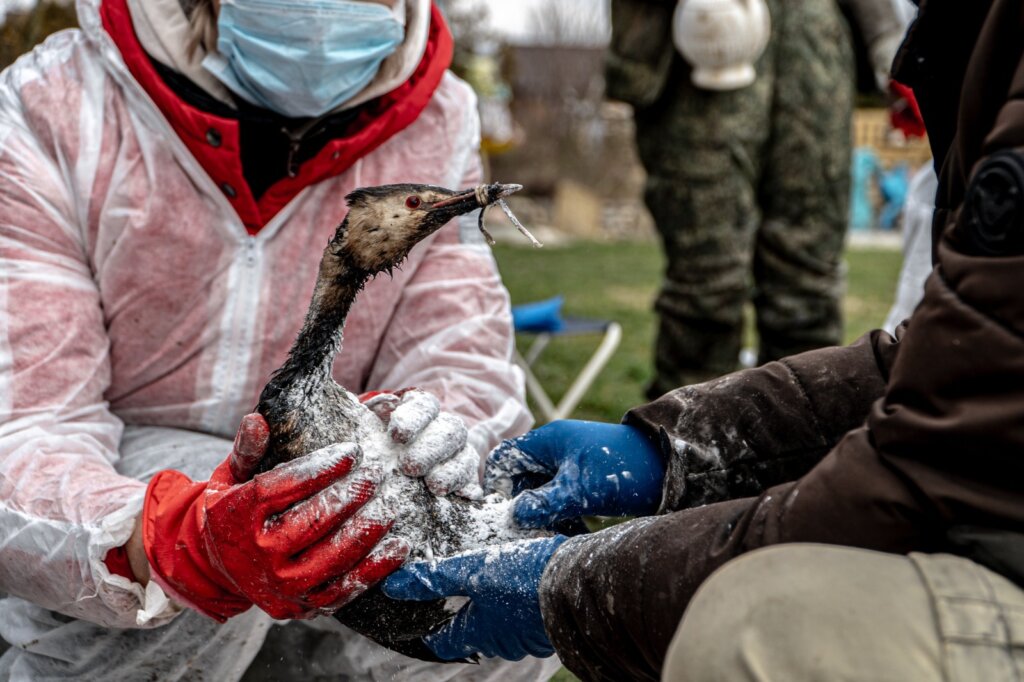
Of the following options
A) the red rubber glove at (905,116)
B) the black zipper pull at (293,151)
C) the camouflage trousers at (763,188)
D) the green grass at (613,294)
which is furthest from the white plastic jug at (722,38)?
the black zipper pull at (293,151)

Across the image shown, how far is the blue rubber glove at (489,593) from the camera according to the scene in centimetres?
177

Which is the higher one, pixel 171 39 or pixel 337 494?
pixel 171 39

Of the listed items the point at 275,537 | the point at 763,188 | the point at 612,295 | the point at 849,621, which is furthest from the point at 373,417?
the point at 612,295

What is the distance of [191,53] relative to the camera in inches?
98.2

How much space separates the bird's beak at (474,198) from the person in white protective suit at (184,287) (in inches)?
20.7

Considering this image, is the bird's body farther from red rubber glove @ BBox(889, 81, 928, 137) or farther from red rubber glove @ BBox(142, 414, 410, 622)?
red rubber glove @ BBox(889, 81, 928, 137)

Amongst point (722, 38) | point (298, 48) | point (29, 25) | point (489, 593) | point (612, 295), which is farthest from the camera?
point (612, 295)

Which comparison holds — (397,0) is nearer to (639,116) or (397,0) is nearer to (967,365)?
(967,365)

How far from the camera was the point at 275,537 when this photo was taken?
72.7 inches

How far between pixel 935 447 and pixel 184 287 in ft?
5.82

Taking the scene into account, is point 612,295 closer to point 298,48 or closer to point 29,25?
point 29,25

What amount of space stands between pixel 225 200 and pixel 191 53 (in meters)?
0.34

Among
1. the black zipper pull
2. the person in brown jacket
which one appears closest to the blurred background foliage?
the black zipper pull

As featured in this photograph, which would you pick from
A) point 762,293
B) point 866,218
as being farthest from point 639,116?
point 866,218
